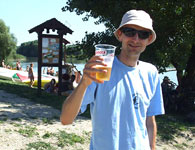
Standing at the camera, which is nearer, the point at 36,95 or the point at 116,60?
the point at 116,60

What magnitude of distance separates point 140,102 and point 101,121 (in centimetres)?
31

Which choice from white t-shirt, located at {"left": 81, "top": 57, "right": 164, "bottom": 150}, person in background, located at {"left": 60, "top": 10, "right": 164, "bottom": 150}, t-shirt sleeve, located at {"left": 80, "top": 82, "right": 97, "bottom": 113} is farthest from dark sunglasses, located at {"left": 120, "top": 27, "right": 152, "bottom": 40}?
t-shirt sleeve, located at {"left": 80, "top": 82, "right": 97, "bottom": 113}

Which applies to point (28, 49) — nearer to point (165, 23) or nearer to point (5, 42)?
point (5, 42)

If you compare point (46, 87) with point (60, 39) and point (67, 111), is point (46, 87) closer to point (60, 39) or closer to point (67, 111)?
point (60, 39)

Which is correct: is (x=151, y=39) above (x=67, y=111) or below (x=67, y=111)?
above

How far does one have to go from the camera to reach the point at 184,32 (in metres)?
9.00

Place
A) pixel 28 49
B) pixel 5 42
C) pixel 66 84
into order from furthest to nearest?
pixel 28 49 < pixel 5 42 < pixel 66 84

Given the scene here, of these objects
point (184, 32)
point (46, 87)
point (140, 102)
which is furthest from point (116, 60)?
point (46, 87)

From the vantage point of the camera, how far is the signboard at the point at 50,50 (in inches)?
407

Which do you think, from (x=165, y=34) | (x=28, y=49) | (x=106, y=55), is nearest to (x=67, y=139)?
(x=106, y=55)

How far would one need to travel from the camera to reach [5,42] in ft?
126

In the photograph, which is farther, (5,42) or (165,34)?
(5,42)

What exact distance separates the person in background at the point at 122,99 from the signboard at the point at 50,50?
8.58 meters

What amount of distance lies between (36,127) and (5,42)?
35.1 metres
